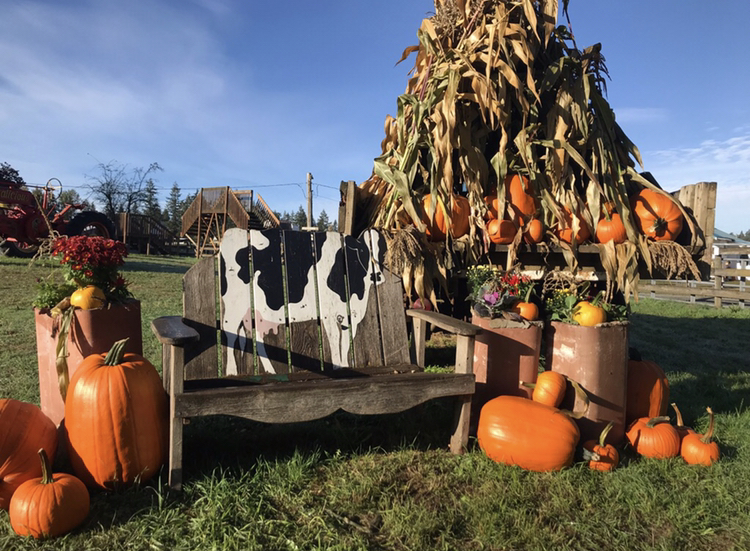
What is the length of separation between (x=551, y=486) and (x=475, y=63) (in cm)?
303

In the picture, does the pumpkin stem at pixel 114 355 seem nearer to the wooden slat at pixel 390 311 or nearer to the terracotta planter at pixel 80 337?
the terracotta planter at pixel 80 337

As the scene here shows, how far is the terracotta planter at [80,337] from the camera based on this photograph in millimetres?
2531

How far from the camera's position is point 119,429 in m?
2.17

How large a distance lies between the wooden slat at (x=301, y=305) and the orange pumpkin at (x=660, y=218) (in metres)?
2.38

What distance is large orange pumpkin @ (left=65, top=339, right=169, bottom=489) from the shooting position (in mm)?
2156

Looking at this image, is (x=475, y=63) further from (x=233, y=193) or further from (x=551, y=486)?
(x=233, y=193)

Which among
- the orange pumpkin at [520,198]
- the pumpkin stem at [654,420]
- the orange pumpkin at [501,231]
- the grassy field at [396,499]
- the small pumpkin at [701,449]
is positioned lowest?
the grassy field at [396,499]

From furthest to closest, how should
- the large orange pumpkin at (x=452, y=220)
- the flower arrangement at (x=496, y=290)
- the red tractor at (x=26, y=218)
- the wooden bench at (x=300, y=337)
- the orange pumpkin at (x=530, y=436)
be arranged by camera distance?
the red tractor at (x=26, y=218) → the large orange pumpkin at (x=452, y=220) → the flower arrangement at (x=496, y=290) → the orange pumpkin at (x=530, y=436) → the wooden bench at (x=300, y=337)

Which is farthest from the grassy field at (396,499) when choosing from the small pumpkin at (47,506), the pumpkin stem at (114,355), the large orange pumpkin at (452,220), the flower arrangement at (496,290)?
the large orange pumpkin at (452,220)

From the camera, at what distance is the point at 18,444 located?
6.75ft

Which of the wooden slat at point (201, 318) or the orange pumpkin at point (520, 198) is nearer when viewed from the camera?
the wooden slat at point (201, 318)

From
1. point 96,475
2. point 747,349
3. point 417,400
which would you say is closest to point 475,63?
point 417,400

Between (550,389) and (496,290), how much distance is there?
0.67 m

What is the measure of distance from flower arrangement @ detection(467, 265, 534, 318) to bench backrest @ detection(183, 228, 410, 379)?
0.51 meters
